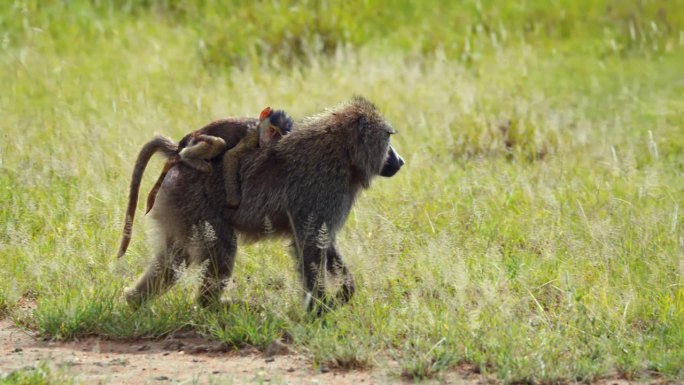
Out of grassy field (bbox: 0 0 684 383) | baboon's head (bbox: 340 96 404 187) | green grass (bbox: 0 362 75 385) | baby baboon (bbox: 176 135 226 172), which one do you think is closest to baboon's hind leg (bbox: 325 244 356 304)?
grassy field (bbox: 0 0 684 383)

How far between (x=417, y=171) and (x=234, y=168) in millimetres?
2562

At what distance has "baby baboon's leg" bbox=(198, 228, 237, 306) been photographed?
16.9 ft

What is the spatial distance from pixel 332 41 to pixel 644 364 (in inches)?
279

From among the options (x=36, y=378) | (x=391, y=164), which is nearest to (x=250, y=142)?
(x=391, y=164)

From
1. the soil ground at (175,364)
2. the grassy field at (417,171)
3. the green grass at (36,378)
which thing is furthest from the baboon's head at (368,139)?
the green grass at (36,378)

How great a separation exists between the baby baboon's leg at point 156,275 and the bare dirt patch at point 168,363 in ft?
0.92

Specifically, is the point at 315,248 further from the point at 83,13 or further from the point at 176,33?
the point at 83,13

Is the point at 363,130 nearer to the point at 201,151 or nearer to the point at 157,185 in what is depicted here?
the point at 201,151

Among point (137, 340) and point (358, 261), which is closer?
point (137, 340)

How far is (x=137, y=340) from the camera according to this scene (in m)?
5.02

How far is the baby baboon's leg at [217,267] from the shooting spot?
515 cm

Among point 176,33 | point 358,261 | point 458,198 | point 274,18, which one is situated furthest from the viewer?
point 176,33

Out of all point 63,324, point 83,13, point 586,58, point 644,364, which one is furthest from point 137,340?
point 83,13

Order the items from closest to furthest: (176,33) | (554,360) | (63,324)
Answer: (554,360)
(63,324)
(176,33)
